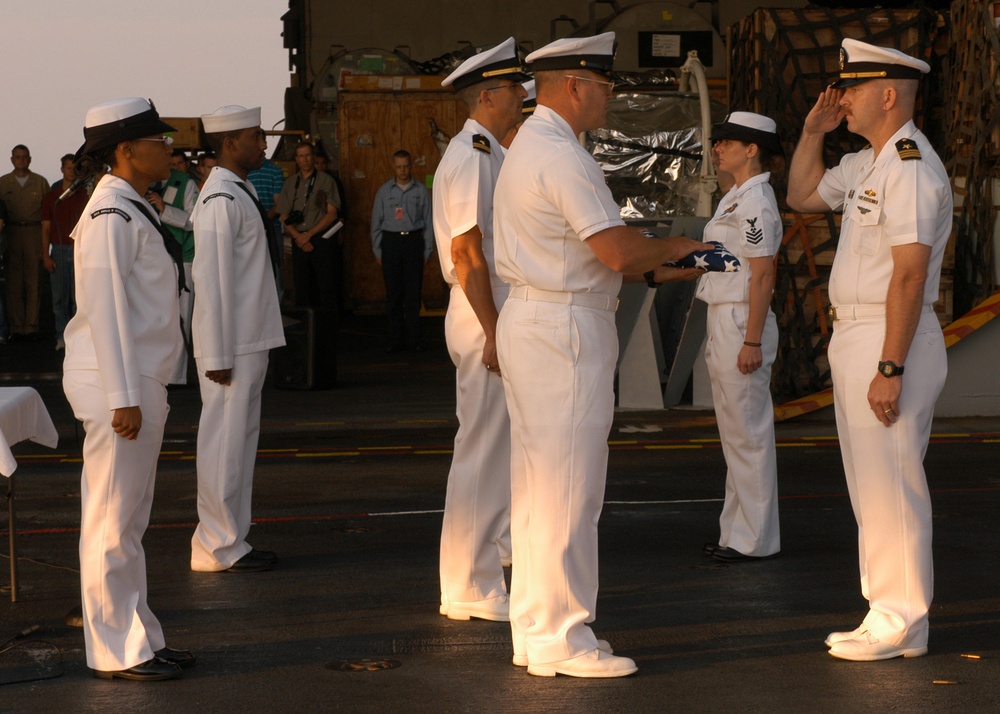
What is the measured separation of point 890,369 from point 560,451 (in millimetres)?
1137

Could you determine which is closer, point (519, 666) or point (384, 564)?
point (519, 666)

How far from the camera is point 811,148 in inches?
211

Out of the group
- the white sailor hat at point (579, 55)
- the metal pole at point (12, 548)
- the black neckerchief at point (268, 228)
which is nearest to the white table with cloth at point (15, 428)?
the metal pole at point (12, 548)

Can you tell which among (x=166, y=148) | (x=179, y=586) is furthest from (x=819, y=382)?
(x=166, y=148)

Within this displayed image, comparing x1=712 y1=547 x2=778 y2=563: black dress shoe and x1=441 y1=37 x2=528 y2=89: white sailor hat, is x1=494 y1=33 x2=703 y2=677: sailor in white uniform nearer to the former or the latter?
x1=441 y1=37 x2=528 y2=89: white sailor hat

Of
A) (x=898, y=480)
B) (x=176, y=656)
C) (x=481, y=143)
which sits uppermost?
(x=481, y=143)

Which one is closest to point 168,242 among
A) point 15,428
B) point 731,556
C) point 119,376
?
point 119,376

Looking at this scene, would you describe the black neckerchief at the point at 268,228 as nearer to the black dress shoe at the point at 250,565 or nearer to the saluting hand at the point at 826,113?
the black dress shoe at the point at 250,565

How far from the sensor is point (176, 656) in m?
4.82

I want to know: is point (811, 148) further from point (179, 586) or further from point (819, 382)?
point (819, 382)

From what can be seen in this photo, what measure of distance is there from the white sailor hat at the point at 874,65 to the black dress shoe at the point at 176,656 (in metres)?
3.04

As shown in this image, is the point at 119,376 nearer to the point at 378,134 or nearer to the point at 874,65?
the point at 874,65

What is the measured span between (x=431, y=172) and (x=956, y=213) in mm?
8651

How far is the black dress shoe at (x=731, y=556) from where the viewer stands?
21.0 ft
